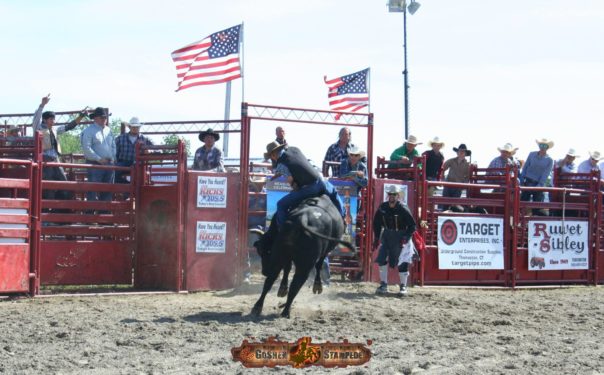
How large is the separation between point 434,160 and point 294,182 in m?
4.90

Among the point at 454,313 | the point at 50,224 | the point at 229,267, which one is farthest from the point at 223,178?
the point at 454,313

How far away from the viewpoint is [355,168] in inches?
516

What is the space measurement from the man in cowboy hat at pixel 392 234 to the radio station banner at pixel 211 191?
2.11 m

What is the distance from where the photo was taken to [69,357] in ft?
23.5

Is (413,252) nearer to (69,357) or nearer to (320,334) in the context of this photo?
Result: (320,334)

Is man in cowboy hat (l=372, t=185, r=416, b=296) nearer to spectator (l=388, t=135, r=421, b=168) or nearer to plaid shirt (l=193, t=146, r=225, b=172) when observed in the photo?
spectator (l=388, t=135, r=421, b=168)

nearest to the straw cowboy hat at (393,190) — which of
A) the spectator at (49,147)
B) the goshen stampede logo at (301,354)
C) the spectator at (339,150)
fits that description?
the spectator at (339,150)

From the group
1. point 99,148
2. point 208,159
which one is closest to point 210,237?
point 208,159

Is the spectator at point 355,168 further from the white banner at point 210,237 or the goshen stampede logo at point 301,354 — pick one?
the goshen stampede logo at point 301,354

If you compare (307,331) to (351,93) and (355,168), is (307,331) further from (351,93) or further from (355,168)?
(351,93)

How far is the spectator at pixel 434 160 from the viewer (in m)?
14.5

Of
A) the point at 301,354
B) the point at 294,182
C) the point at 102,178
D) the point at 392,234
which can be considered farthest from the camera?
the point at 392,234

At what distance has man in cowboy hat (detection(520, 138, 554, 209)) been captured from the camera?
1539cm

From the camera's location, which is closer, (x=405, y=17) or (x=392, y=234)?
(x=392, y=234)
